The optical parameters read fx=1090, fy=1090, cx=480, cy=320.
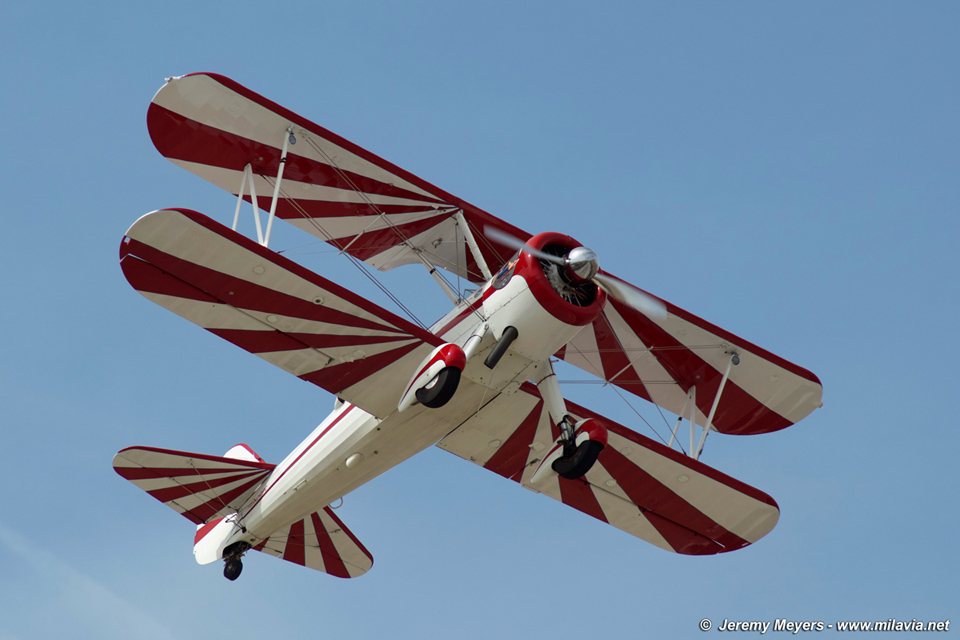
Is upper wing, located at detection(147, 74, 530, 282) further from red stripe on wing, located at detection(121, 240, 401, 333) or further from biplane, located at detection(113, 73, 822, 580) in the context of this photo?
red stripe on wing, located at detection(121, 240, 401, 333)

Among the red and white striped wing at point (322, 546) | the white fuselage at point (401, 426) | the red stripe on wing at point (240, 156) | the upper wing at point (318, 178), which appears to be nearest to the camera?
the white fuselage at point (401, 426)

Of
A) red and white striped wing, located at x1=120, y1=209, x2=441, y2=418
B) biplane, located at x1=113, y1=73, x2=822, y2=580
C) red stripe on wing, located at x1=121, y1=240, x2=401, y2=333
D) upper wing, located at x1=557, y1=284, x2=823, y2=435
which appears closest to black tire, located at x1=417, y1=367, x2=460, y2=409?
biplane, located at x1=113, y1=73, x2=822, y2=580

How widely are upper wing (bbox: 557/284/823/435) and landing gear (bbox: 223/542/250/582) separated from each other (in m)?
5.20

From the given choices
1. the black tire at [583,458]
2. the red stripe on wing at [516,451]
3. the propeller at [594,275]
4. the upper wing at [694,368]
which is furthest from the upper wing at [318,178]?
the black tire at [583,458]

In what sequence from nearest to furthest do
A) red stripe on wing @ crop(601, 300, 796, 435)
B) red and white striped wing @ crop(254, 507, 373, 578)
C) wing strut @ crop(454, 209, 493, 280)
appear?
1. wing strut @ crop(454, 209, 493, 280)
2. red stripe on wing @ crop(601, 300, 796, 435)
3. red and white striped wing @ crop(254, 507, 373, 578)

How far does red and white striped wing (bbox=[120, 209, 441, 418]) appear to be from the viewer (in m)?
11.2

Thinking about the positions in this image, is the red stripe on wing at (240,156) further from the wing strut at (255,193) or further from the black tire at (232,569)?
→ the black tire at (232,569)

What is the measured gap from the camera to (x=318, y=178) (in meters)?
13.7

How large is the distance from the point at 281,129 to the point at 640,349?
577cm

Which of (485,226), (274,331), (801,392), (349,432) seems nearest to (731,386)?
(801,392)

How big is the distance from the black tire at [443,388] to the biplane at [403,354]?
0.06 ft

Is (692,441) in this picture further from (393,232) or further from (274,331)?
(274,331)

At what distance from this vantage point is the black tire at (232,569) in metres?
15.0

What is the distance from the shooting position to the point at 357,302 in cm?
1183
